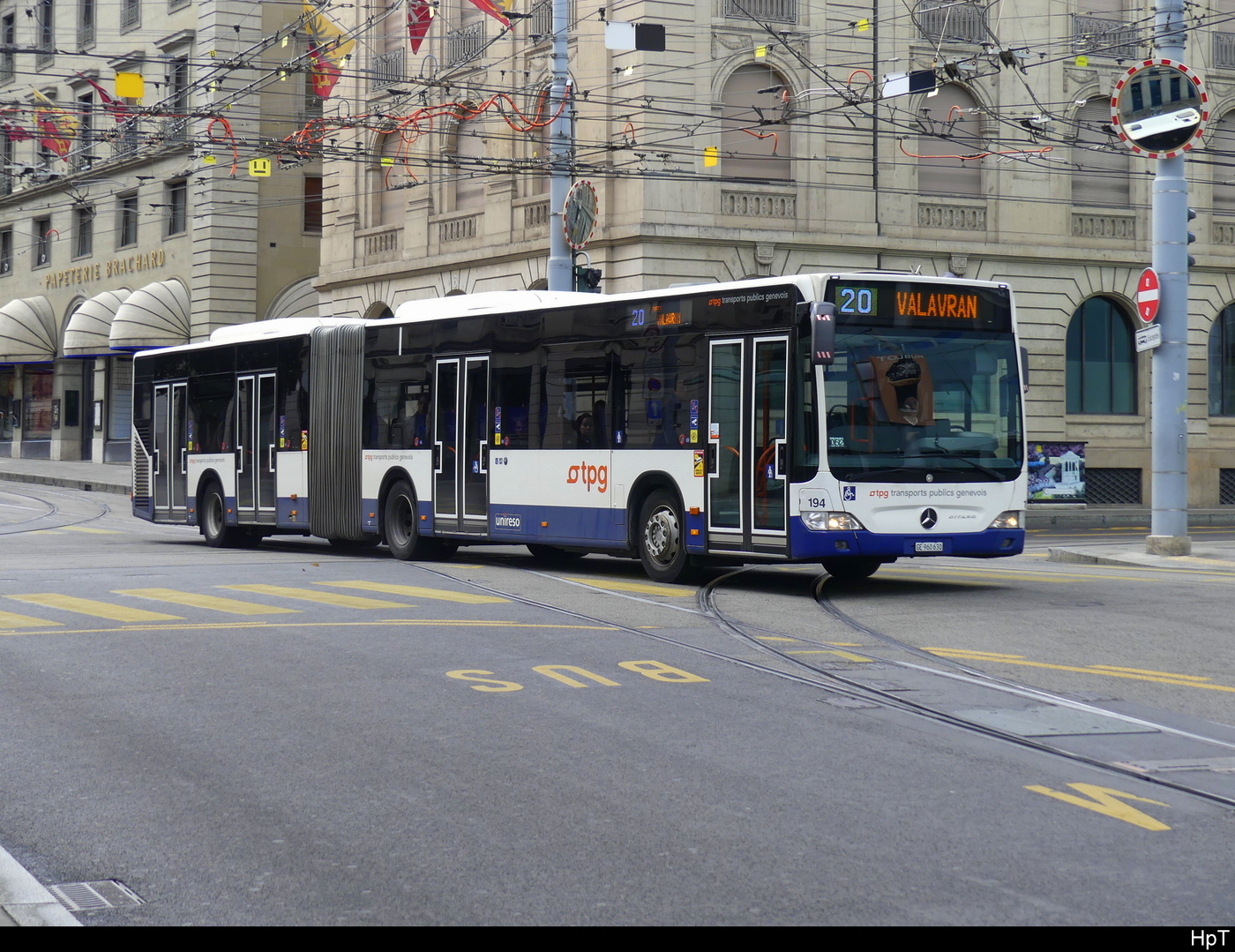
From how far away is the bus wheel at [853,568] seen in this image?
→ 16.5 m

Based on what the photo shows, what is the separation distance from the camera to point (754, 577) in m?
17.2

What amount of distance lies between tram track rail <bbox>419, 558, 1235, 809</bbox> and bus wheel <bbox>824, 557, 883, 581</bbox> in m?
1.36

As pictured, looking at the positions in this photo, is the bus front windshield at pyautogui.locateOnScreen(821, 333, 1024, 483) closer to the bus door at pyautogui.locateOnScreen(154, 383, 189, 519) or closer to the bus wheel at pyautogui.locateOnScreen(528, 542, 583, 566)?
the bus wheel at pyautogui.locateOnScreen(528, 542, 583, 566)

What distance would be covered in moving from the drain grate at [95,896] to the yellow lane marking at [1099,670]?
6.64m

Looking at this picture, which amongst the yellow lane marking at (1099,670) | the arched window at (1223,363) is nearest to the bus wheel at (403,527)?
the yellow lane marking at (1099,670)

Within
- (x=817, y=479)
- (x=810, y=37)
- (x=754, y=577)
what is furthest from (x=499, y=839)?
(x=810, y=37)

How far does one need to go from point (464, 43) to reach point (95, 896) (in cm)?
3215

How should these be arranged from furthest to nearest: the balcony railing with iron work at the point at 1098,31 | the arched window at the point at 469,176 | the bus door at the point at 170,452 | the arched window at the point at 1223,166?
the arched window at the point at 469,176 → the arched window at the point at 1223,166 → the balcony railing with iron work at the point at 1098,31 → the bus door at the point at 170,452

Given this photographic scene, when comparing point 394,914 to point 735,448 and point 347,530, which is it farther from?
point 347,530

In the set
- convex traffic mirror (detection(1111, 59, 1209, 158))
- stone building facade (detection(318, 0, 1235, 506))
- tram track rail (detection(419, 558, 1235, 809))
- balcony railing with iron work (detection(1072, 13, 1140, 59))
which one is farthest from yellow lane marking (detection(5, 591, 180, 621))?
balcony railing with iron work (detection(1072, 13, 1140, 59))

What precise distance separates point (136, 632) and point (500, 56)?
25.2 meters

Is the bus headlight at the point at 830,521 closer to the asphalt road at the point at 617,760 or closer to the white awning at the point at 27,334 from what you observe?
the asphalt road at the point at 617,760

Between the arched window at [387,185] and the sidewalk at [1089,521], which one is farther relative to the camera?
the arched window at [387,185]

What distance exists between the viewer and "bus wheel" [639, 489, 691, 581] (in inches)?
626
